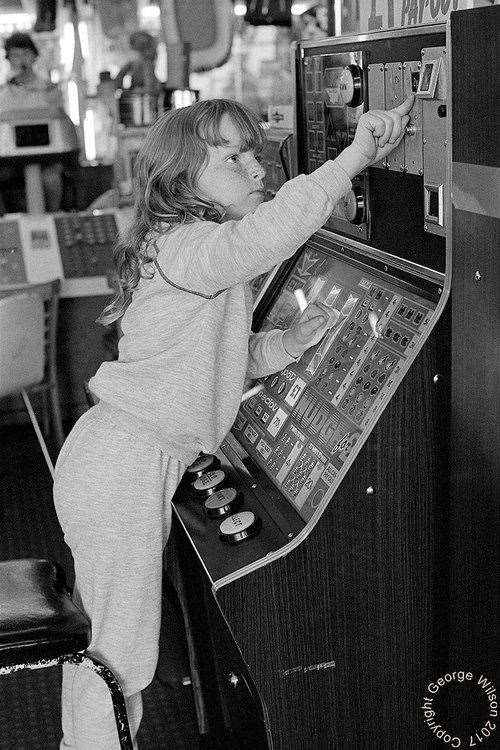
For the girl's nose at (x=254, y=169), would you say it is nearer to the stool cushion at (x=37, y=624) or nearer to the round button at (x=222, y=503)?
the round button at (x=222, y=503)

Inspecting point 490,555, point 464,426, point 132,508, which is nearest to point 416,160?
point 464,426

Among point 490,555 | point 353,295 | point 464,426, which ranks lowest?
point 490,555

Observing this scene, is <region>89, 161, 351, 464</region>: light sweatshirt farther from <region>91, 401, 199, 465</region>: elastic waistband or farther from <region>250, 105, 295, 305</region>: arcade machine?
<region>250, 105, 295, 305</region>: arcade machine

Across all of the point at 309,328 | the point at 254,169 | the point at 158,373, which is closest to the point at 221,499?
the point at 158,373

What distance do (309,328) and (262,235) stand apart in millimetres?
343

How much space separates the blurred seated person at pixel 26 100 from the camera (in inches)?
259

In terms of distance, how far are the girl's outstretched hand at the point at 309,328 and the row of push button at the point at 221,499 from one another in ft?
0.89

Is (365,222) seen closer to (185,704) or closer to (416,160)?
(416,160)

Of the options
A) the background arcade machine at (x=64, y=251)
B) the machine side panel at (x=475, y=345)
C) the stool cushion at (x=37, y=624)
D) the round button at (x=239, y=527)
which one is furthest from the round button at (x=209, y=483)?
the background arcade machine at (x=64, y=251)

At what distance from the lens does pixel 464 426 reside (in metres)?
1.50

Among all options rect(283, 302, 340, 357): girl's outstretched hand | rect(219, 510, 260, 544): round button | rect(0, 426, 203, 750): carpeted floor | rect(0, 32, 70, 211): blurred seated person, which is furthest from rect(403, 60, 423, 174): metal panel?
rect(0, 32, 70, 211): blurred seated person

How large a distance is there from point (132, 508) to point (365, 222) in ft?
2.17

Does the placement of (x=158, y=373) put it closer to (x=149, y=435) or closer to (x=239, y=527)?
(x=149, y=435)

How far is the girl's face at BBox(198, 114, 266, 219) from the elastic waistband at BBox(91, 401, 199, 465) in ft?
1.34
